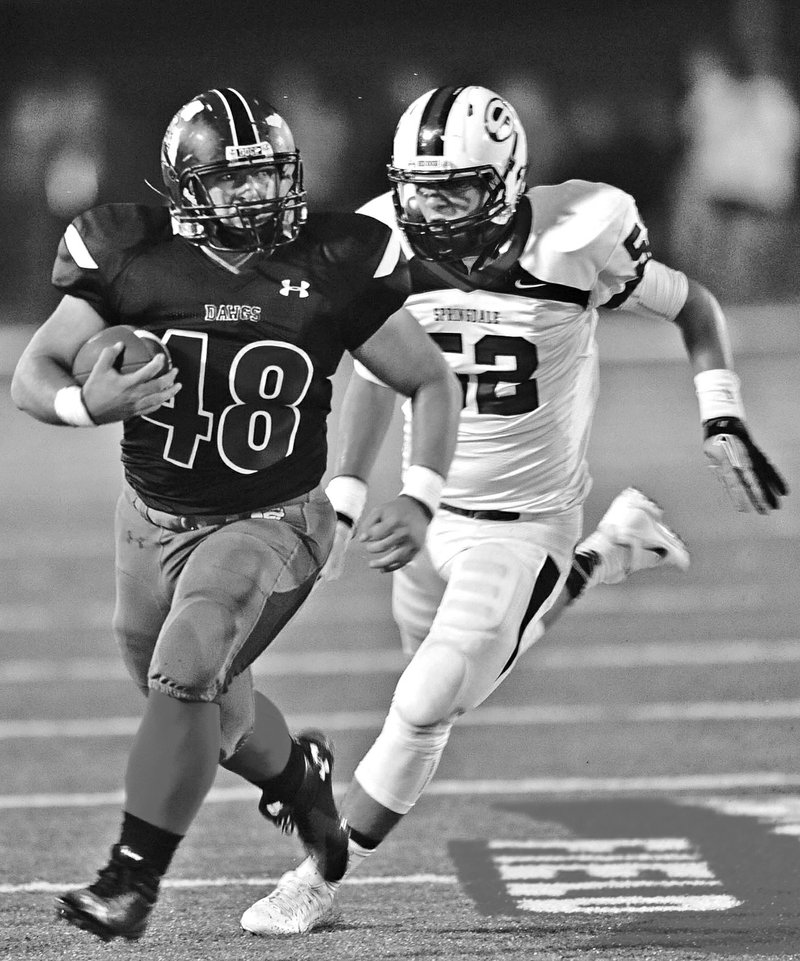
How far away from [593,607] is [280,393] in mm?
4868

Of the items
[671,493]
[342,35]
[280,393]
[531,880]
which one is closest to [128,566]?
[280,393]

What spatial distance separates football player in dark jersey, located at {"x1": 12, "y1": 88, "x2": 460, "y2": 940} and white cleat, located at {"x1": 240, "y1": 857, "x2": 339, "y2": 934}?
371mm

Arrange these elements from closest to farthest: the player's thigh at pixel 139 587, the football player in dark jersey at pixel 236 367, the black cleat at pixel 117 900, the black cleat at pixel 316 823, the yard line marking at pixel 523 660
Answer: the black cleat at pixel 117 900, the football player in dark jersey at pixel 236 367, the player's thigh at pixel 139 587, the black cleat at pixel 316 823, the yard line marking at pixel 523 660

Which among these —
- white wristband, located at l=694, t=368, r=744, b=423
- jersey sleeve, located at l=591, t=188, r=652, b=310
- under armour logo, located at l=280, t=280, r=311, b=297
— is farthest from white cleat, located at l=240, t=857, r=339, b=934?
jersey sleeve, located at l=591, t=188, r=652, b=310

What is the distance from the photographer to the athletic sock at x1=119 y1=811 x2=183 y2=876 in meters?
2.78

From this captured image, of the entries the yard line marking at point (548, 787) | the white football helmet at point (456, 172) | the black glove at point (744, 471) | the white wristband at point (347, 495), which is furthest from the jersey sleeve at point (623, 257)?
the yard line marking at point (548, 787)

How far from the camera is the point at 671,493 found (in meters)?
10.3

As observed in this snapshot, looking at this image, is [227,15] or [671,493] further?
[227,15]

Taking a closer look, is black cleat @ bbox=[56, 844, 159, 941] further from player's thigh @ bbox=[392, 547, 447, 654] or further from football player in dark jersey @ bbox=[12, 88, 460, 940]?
player's thigh @ bbox=[392, 547, 447, 654]

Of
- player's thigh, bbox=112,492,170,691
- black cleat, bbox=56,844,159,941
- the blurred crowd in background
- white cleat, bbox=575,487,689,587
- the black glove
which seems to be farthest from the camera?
the blurred crowd in background

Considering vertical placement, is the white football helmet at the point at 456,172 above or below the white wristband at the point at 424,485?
above

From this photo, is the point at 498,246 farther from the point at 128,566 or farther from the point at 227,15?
the point at 227,15

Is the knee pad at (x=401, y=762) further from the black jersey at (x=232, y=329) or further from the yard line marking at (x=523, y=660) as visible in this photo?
the yard line marking at (x=523, y=660)

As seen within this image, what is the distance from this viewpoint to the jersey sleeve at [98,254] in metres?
3.01
